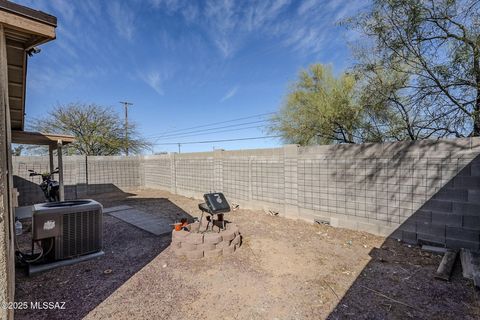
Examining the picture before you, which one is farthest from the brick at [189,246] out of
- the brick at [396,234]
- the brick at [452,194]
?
the brick at [452,194]

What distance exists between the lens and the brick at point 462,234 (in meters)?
3.67

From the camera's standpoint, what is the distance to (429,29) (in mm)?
5113

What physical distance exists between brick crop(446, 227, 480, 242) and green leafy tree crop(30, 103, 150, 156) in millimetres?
18364

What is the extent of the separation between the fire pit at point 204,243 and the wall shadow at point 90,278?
0.47 m

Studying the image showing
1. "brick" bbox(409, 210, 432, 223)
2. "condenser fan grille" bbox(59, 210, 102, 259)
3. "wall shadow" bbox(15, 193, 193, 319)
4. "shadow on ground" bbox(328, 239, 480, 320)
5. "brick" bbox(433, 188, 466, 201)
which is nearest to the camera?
"shadow on ground" bbox(328, 239, 480, 320)

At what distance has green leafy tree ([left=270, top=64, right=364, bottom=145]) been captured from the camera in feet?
30.2

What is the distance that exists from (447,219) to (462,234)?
10.7 inches

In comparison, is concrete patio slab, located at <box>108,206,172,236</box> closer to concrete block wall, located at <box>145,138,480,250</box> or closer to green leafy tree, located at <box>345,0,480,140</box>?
concrete block wall, located at <box>145,138,480,250</box>

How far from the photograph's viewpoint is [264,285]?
3023 millimetres

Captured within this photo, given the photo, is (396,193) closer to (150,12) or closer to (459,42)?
(459,42)

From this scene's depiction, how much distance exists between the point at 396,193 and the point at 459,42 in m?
3.43

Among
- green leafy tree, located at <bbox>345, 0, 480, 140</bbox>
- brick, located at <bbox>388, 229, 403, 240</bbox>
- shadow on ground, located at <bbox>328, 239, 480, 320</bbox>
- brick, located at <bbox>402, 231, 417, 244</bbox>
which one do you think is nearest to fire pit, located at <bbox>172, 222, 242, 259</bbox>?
shadow on ground, located at <bbox>328, 239, 480, 320</bbox>

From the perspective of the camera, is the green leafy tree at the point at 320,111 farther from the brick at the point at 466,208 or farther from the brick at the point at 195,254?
the brick at the point at 195,254

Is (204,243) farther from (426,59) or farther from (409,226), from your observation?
(426,59)
